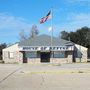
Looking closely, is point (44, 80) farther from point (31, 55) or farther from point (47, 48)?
point (31, 55)

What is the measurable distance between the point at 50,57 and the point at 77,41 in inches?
1442

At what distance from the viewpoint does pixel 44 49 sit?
68.6 meters

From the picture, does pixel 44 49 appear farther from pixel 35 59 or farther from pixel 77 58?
pixel 77 58

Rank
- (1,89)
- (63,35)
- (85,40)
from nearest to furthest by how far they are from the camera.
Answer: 1. (1,89)
2. (85,40)
3. (63,35)

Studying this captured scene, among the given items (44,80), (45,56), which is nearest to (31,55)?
(45,56)

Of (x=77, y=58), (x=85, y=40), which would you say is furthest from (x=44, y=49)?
(x=85, y=40)

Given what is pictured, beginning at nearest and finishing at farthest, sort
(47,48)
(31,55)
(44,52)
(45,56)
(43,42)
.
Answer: (47,48)
(31,55)
(44,52)
(45,56)
(43,42)

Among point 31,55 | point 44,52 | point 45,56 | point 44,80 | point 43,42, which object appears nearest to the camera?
point 44,80

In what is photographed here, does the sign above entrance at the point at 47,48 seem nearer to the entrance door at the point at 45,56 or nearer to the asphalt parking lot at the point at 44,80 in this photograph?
the entrance door at the point at 45,56

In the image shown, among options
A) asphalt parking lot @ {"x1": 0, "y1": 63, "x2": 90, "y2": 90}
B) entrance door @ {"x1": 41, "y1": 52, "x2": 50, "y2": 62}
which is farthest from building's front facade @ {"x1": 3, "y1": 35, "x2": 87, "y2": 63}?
asphalt parking lot @ {"x1": 0, "y1": 63, "x2": 90, "y2": 90}

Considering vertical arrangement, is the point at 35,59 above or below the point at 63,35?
below

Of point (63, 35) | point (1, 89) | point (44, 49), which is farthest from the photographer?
point (63, 35)

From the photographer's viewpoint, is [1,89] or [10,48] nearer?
[1,89]

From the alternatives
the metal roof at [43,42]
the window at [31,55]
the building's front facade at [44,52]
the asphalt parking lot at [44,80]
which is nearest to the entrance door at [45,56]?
the building's front facade at [44,52]
